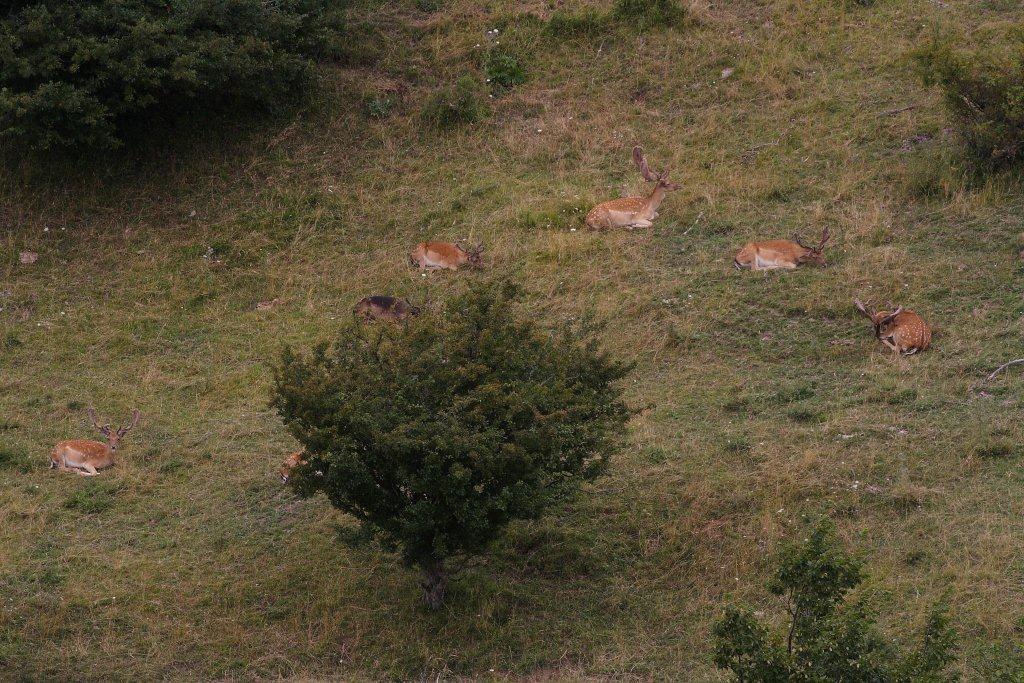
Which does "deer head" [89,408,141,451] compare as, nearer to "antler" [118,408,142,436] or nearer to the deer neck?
"antler" [118,408,142,436]

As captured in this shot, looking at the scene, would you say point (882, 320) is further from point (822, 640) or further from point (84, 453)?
point (84, 453)

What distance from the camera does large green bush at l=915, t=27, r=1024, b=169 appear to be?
13.8 meters

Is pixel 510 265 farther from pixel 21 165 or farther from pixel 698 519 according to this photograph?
pixel 21 165

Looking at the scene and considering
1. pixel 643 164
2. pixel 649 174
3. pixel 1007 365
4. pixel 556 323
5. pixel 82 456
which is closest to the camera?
pixel 1007 365

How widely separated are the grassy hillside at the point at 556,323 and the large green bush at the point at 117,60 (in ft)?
2.93

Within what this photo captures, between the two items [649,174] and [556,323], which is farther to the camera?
[649,174]

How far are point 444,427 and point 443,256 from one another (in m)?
5.92

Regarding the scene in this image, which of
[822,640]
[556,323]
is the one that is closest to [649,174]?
[556,323]

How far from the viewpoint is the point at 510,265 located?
46.5 feet

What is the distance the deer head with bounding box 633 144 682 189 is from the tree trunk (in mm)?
6842

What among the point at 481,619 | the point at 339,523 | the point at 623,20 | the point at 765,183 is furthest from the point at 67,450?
the point at 623,20

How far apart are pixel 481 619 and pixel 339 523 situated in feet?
6.13

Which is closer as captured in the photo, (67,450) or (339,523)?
(339,523)

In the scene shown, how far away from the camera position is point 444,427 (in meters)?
8.53
